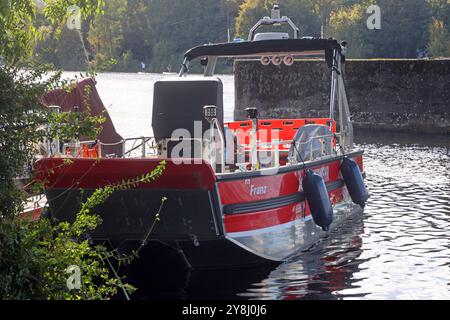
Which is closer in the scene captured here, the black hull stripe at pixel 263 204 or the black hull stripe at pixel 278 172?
the black hull stripe at pixel 278 172

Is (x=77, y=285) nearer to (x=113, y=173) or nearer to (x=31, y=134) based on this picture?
(x=31, y=134)

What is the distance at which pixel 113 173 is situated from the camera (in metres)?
10.9

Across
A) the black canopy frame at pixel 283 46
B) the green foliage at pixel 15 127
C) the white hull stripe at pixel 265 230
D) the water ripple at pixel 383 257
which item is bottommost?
the water ripple at pixel 383 257

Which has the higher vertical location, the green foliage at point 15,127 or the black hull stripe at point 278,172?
the green foliage at point 15,127

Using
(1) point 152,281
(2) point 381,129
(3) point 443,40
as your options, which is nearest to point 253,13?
(3) point 443,40

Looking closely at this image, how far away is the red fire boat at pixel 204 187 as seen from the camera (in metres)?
10.9

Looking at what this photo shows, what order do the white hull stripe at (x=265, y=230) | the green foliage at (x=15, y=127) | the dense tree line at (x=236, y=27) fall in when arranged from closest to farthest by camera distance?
the green foliage at (x=15, y=127) < the white hull stripe at (x=265, y=230) < the dense tree line at (x=236, y=27)

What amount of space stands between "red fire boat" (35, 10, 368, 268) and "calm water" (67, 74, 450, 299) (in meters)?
0.29

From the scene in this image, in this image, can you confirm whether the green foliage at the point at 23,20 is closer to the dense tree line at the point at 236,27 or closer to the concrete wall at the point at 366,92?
the concrete wall at the point at 366,92

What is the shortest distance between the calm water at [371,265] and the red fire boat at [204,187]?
286mm

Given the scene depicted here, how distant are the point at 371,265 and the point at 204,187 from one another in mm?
3443

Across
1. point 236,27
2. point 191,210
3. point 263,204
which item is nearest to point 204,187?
point 191,210

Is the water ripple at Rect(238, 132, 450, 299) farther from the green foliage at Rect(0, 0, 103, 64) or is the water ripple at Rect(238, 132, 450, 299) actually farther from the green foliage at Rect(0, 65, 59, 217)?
the green foliage at Rect(0, 0, 103, 64)

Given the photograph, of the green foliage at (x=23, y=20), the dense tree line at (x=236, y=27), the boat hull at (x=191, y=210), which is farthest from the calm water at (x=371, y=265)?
the dense tree line at (x=236, y=27)
